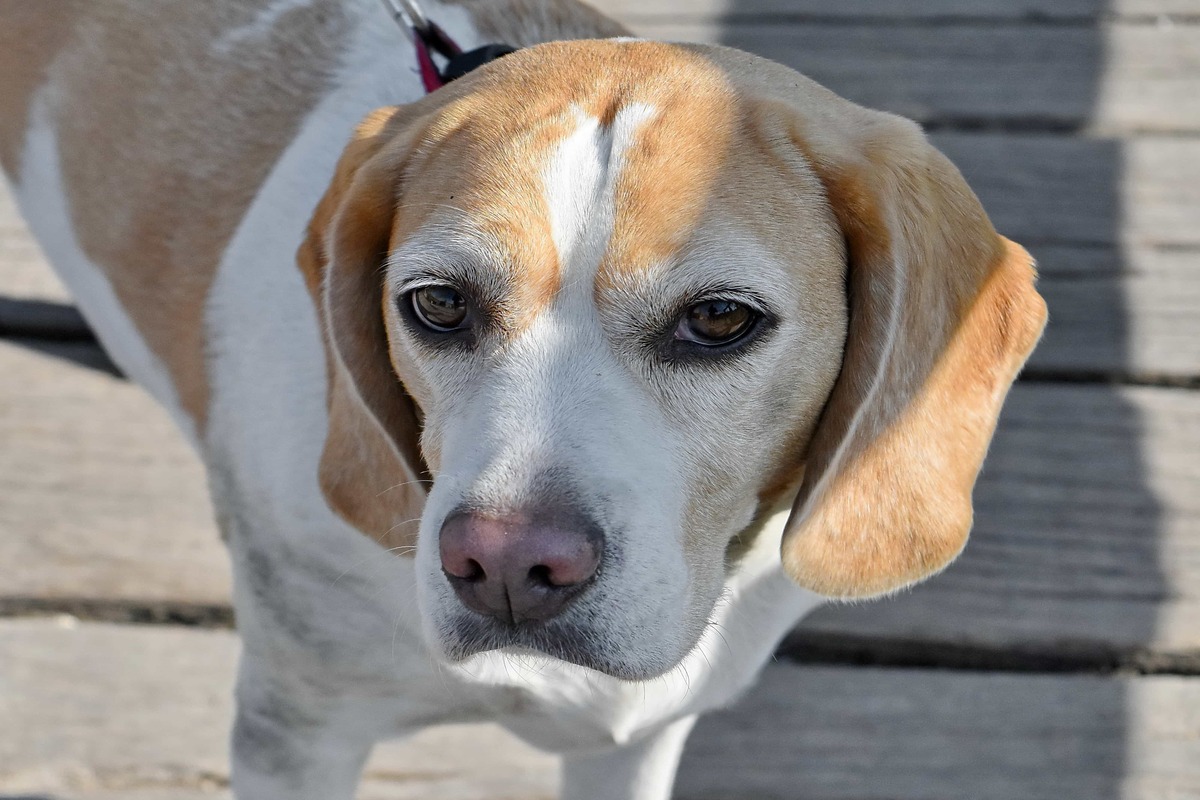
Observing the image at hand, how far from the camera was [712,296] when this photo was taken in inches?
50.2

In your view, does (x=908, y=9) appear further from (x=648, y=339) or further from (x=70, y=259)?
(x=648, y=339)

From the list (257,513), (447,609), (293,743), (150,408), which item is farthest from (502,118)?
(150,408)

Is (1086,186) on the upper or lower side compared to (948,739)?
upper

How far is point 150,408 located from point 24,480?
29 centimetres

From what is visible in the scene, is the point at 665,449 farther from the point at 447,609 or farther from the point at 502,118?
the point at 502,118

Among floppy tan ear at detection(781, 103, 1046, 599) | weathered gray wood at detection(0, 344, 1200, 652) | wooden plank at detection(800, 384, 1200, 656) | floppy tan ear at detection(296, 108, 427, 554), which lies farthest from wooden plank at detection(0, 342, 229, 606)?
floppy tan ear at detection(781, 103, 1046, 599)

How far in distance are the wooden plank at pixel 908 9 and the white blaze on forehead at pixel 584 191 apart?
82.2 inches

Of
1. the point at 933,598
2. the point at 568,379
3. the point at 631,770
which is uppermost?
the point at 568,379

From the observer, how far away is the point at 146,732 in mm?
2174

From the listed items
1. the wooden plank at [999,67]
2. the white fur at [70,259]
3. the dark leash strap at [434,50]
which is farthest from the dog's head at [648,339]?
the wooden plank at [999,67]

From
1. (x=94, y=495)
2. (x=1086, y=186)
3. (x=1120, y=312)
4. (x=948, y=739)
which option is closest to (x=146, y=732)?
(x=94, y=495)

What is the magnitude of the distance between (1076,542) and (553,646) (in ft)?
4.83

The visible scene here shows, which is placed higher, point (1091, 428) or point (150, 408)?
point (150, 408)

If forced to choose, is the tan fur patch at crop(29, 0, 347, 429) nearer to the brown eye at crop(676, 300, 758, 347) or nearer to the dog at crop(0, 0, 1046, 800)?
the dog at crop(0, 0, 1046, 800)
